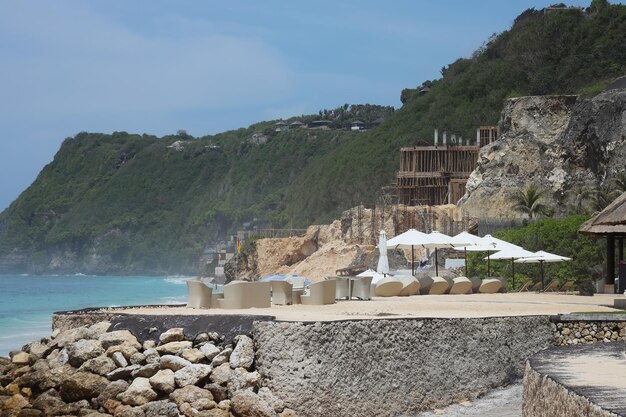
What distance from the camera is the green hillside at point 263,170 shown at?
88.8m

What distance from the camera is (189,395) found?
44.6 feet

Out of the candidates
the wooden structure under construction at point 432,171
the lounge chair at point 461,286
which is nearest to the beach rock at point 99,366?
the lounge chair at point 461,286

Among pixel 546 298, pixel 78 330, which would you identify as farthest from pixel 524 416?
pixel 546 298

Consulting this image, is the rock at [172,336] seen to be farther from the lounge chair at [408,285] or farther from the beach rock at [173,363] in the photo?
the lounge chair at [408,285]

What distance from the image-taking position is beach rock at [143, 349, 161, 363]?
1427 cm

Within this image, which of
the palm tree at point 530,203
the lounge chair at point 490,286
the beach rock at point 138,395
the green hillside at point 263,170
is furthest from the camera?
the green hillside at point 263,170

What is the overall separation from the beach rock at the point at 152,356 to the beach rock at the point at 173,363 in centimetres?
15

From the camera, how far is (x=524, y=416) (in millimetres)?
10820

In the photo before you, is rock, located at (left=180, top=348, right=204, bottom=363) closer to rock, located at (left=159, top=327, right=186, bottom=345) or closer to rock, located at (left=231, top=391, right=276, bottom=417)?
rock, located at (left=159, top=327, right=186, bottom=345)

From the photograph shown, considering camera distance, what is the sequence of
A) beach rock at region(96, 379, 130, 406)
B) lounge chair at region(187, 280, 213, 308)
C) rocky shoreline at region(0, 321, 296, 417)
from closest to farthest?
rocky shoreline at region(0, 321, 296, 417) → beach rock at region(96, 379, 130, 406) → lounge chair at region(187, 280, 213, 308)

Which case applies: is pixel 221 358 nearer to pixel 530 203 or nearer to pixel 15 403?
pixel 15 403

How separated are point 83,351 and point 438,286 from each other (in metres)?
12.0

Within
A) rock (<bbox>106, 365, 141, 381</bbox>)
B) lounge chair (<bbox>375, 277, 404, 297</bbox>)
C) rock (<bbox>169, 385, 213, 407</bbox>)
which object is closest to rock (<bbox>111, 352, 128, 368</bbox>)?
rock (<bbox>106, 365, 141, 381</bbox>)

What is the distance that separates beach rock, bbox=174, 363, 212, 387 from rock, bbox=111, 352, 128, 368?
79 centimetres
